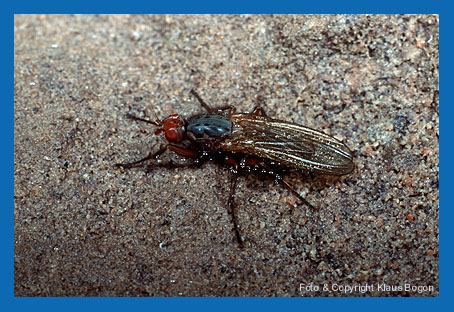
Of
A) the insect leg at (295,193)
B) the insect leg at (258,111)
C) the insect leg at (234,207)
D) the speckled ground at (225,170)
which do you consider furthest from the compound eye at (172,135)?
the insect leg at (295,193)

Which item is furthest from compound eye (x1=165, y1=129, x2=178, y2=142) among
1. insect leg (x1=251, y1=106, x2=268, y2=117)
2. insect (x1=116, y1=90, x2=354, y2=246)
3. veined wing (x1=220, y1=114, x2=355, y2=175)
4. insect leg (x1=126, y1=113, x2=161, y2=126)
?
insect leg (x1=251, y1=106, x2=268, y2=117)

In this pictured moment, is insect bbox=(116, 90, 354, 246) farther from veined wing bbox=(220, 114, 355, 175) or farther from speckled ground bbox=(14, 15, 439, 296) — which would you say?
speckled ground bbox=(14, 15, 439, 296)

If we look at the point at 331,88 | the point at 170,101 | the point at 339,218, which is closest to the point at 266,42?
the point at 331,88

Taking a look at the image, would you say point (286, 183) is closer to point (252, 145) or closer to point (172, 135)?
point (252, 145)

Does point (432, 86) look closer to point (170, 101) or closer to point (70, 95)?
point (170, 101)

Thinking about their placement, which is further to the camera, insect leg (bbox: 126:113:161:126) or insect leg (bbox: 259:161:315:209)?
insect leg (bbox: 126:113:161:126)

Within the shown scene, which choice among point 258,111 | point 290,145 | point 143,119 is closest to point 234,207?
point 290,145
